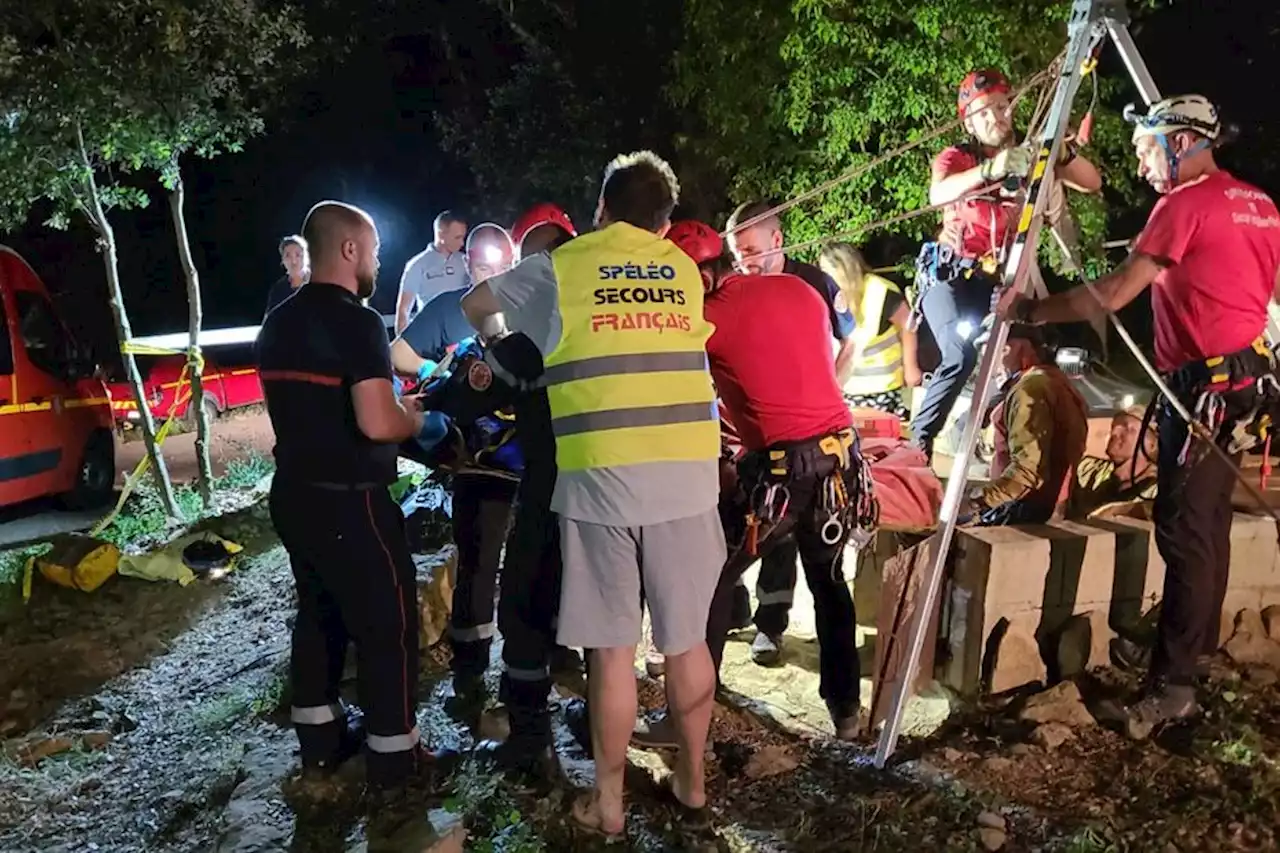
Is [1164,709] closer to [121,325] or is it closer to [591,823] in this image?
[591,823]

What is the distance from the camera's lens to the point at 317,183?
77.6ft

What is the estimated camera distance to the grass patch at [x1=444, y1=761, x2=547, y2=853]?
3.33m

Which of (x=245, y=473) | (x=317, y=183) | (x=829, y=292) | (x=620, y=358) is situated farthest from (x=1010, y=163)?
(x=317, y=183)

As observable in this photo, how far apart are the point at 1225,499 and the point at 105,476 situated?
9006 mm

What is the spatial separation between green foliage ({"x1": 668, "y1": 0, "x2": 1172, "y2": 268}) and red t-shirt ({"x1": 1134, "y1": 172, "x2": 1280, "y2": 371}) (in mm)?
4777

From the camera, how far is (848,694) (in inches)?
165

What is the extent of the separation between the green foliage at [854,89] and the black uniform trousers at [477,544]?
533cm

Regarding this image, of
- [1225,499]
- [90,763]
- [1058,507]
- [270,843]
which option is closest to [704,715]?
[270,843]

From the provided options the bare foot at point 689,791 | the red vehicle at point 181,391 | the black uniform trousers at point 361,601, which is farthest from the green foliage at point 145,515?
the bare foot at point 689,791

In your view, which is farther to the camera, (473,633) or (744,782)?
(473,633)

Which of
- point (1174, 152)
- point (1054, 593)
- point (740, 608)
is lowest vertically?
point (740, 608)

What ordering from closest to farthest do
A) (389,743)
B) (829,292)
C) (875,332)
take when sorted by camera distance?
(389,743) → (829,292) → (875,332)

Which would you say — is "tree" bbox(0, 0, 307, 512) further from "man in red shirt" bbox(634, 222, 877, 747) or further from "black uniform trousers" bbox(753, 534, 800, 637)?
"black uniform trousers" bbox(753, 534, 800, 637)

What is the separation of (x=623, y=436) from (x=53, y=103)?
19.3ft
